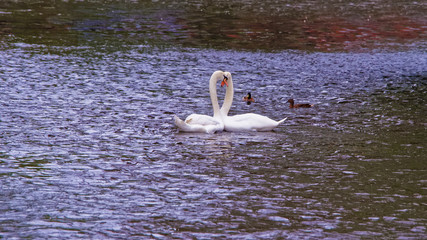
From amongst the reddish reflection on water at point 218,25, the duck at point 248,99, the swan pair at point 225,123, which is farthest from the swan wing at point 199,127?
the reddish reflection on water at point 218,25

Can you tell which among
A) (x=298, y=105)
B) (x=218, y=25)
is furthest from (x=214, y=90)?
(x=218, y=25)

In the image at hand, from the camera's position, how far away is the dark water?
942 centimetres

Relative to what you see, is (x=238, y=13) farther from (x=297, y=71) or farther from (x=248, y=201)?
(x=248, y=201)

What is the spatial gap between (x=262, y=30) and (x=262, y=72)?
1354 centimetres

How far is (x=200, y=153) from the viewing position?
1352cm

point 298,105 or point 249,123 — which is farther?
point 298,105

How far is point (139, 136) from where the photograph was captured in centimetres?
1485

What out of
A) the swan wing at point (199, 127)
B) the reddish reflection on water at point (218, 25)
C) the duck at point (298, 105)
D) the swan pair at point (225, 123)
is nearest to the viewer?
the swan wing at point (199, 127)

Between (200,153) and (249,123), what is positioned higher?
(249,123)

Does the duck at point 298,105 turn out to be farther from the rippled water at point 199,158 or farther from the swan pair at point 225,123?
the swan pair at point 225,123

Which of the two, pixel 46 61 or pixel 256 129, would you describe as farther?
pixel 46 61

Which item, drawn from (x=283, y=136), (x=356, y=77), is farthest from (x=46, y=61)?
(x=283, y=136)

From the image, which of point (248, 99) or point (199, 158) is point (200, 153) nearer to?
point (199, 158)

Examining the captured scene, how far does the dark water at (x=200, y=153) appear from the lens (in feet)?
30.9
